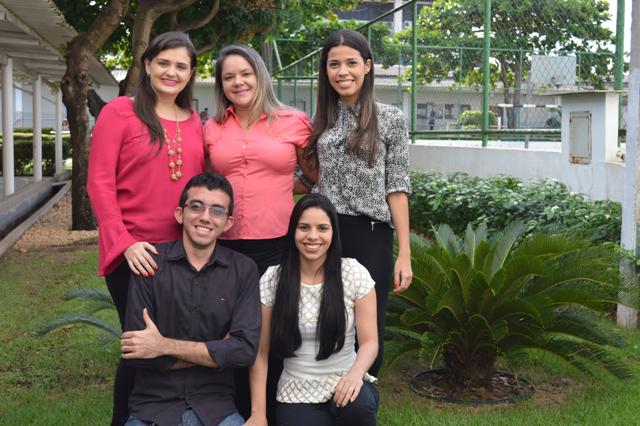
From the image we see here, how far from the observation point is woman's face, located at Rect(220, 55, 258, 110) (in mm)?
3699

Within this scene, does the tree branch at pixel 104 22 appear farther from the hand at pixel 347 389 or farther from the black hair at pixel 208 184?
the hand at pixel 347 389

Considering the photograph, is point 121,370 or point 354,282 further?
point 121,370

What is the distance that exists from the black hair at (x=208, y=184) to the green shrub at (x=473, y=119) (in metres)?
7.43

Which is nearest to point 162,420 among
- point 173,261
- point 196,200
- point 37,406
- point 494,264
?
point 173,261

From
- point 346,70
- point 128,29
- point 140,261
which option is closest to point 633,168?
point 346,70

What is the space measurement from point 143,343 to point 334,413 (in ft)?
2.70

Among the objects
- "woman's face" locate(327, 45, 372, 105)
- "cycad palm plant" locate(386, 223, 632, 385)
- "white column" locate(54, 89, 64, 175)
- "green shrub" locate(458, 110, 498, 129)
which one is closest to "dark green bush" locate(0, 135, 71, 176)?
"white column" locate(54, 89, 64, 175)

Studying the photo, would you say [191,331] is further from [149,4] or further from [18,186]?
[18,186]

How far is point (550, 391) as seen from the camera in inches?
205

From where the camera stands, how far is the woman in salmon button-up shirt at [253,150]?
3.72 meters

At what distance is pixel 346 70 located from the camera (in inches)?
150

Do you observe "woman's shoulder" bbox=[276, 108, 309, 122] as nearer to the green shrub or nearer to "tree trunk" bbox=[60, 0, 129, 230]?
the green shrub

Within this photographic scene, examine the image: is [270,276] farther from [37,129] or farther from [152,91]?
[37,129]

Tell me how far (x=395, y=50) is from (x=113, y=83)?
39.9 ft
